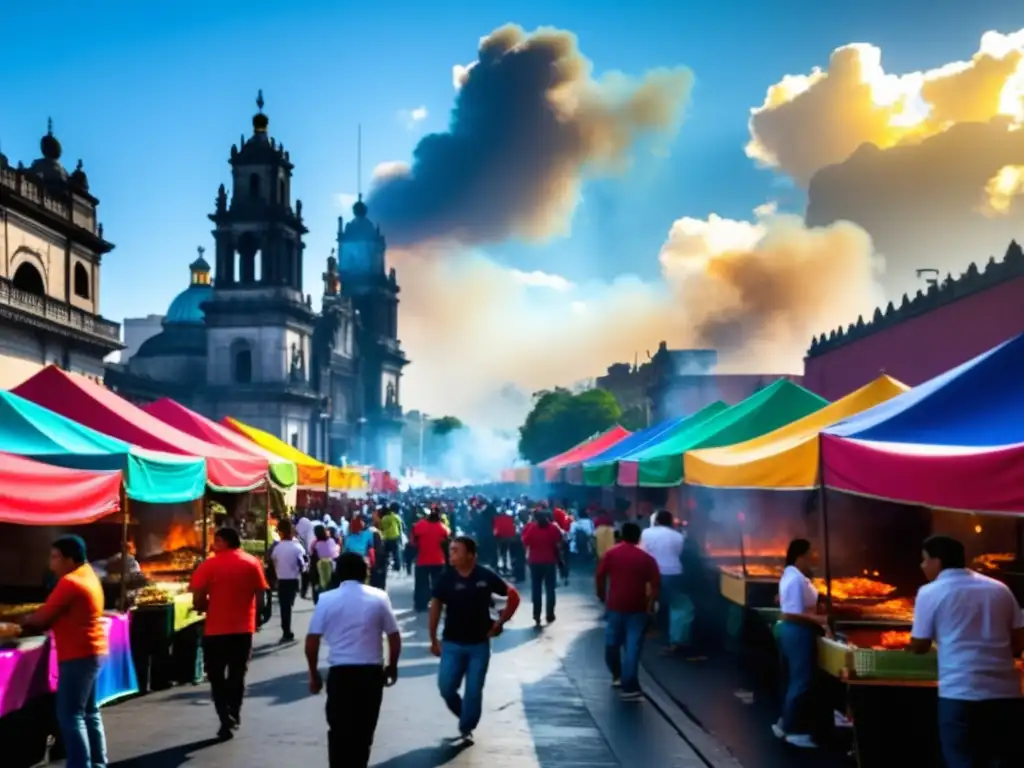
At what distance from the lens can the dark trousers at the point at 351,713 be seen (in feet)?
23.0

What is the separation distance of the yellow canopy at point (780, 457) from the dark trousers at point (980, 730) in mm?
3052

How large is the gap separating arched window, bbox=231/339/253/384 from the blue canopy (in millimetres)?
63946

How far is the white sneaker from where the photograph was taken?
366 inches

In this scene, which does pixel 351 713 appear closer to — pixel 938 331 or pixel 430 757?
pixel 430 757

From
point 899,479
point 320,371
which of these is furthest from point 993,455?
point 320,371

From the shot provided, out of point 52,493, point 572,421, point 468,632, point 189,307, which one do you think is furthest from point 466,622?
point 189,307

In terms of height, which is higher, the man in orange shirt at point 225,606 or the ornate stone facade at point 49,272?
the ornate stone facade at point 49,272

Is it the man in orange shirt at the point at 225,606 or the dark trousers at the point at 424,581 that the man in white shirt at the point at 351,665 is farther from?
the dark trousers at the point at 424,581

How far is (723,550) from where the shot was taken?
58.4 feet

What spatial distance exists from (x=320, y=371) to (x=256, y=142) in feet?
73.9

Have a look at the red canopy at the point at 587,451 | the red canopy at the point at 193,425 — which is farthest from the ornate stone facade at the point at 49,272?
the red canopy at the point at 193,425

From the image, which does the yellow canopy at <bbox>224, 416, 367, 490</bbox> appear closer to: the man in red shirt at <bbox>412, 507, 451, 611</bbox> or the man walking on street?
the man in red shirt at <bbox>412, 507, 451, 611</bbox>

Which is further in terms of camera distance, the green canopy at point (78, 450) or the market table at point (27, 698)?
the green canopy at point (78, 450)

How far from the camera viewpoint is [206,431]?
1984 centimetres
